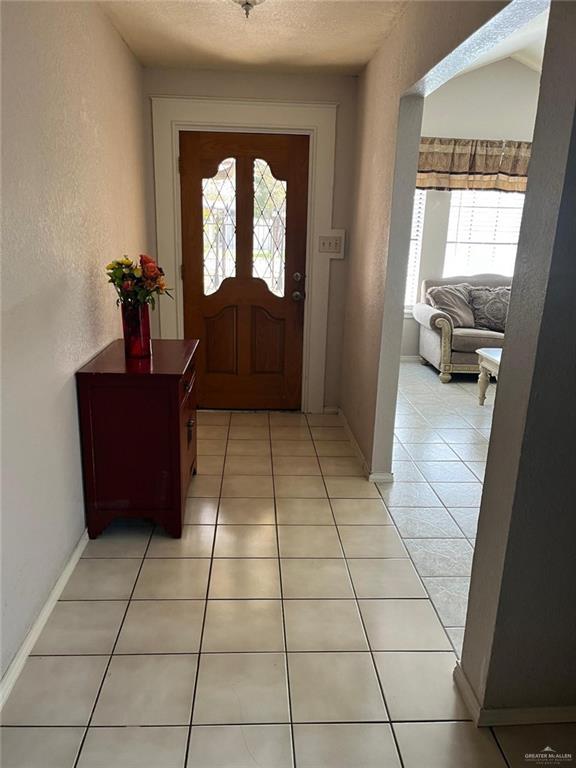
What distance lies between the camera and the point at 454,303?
5.54 m

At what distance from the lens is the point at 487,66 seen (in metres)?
5.55

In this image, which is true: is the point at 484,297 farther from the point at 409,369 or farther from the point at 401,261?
the point at 401,261

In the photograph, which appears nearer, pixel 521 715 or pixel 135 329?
pixel 521 715

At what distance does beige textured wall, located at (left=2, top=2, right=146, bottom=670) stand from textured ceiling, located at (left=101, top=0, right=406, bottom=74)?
0.27 metres

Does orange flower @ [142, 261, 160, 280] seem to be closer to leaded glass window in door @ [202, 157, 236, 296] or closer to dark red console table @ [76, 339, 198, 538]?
dark red console table @ [76, 339, 198, 538]

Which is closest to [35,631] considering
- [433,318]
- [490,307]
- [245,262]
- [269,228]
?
[245,262]

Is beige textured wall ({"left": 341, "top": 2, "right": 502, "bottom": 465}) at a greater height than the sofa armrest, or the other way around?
beige textured wall ({"left": 341, "top": 2, "right": 502, "bottom": 465})

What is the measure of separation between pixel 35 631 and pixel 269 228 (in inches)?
114

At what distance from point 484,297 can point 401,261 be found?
3.13 meters

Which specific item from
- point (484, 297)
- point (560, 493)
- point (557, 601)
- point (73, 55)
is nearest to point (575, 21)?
point (560, 493)

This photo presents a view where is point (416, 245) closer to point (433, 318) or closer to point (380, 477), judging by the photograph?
point (433, 318)

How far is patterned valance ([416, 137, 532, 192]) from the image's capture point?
18.2 ft

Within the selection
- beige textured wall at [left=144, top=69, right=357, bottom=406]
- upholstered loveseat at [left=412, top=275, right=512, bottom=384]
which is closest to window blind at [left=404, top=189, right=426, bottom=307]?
upholstered loveseat at [left=412, top=275, right=512, bottom=384]

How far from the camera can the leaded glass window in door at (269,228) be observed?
149 inches
